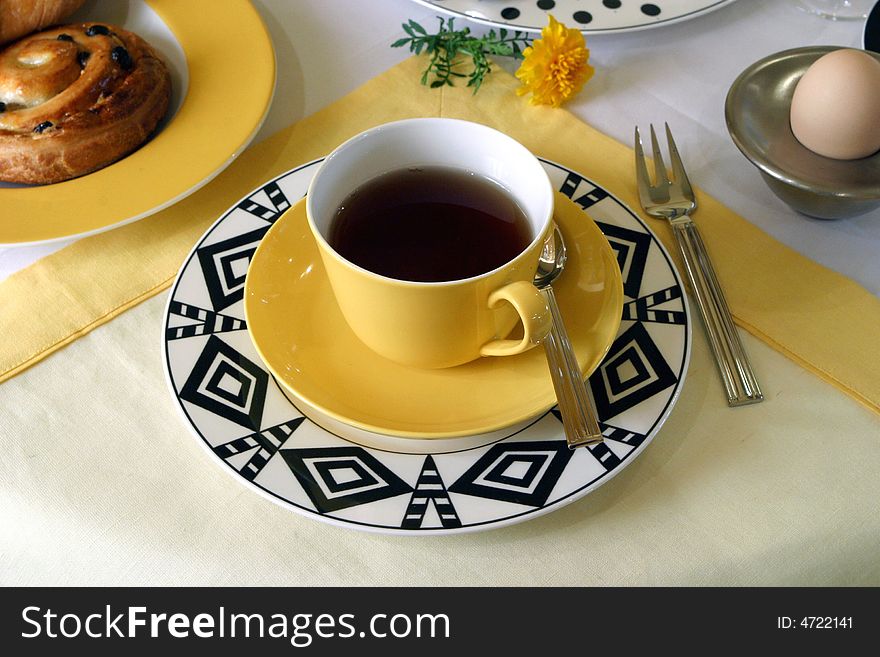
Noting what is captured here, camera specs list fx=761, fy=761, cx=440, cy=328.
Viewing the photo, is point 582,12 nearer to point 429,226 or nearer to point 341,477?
point 429,226

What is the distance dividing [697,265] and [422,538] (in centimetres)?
37

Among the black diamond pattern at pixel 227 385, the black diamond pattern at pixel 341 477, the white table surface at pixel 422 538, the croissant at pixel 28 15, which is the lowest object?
the white table surface at pixel 422 538

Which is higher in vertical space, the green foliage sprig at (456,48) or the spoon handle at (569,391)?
the green foliage sprig at (456,48)

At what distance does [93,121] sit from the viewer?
80 centimetres

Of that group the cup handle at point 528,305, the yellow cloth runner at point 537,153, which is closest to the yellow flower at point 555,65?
the yellow cloth runner at point 537,153

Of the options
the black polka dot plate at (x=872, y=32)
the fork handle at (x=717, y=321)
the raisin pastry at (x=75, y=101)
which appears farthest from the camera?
the black polka dot plate at (x=872, y=32)

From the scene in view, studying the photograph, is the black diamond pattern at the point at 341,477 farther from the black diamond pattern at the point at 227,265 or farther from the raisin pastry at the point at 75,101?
the raisin pastry at the point at 75,101

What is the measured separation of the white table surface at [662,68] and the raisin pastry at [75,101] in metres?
0.10

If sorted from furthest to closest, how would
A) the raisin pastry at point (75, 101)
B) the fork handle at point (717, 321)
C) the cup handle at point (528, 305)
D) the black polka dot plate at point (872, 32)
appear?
the black polka dot plate at point (872, 32)
the raisin pastry at point (75, 101)
the fork handle at point (717, 321)
the cup handle at point (528, 305)

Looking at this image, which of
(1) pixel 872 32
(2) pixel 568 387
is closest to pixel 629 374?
(2) pixel 568 387

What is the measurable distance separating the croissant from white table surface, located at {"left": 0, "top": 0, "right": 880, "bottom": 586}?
41cm

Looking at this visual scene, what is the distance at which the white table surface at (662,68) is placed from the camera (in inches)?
32.6

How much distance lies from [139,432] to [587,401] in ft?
1.24
